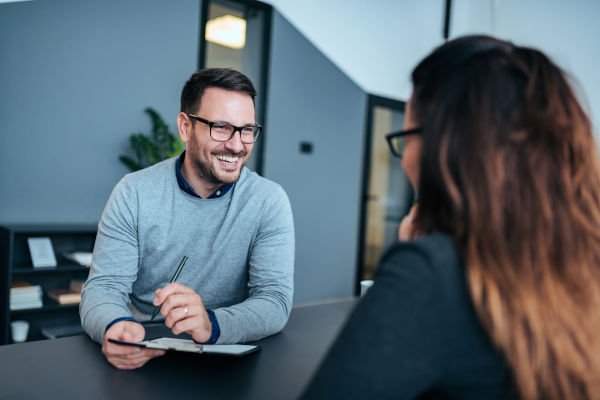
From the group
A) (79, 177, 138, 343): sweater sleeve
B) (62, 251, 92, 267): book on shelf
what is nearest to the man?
(79, 177, 138, 343): sweater sleeve

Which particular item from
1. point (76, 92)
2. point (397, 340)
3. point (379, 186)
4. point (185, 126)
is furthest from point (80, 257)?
point (379, 186)

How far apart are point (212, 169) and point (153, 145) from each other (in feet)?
6.52

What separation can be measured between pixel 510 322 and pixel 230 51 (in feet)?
13.0

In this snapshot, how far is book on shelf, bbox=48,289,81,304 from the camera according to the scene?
118 inches

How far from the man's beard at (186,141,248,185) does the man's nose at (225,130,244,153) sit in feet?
0.05

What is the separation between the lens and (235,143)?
5.36ft

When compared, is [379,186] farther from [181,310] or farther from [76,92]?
[181,310]

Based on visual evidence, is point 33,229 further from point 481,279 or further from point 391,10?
point 391,10

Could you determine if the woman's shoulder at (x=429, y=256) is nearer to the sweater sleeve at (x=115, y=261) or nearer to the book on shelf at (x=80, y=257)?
the sweater sleeve at (x=115, y=261)

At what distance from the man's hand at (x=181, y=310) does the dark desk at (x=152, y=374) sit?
5cm

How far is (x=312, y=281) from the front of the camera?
4.70 metres

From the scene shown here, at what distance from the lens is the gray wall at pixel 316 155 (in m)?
4.35

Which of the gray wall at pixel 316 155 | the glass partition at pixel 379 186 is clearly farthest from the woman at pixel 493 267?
the glass partition at pixel 379 186

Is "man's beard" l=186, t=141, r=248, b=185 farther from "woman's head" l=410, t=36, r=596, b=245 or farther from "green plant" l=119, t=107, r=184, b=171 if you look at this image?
"green plant" l=119, t=107, r=184, b=171
